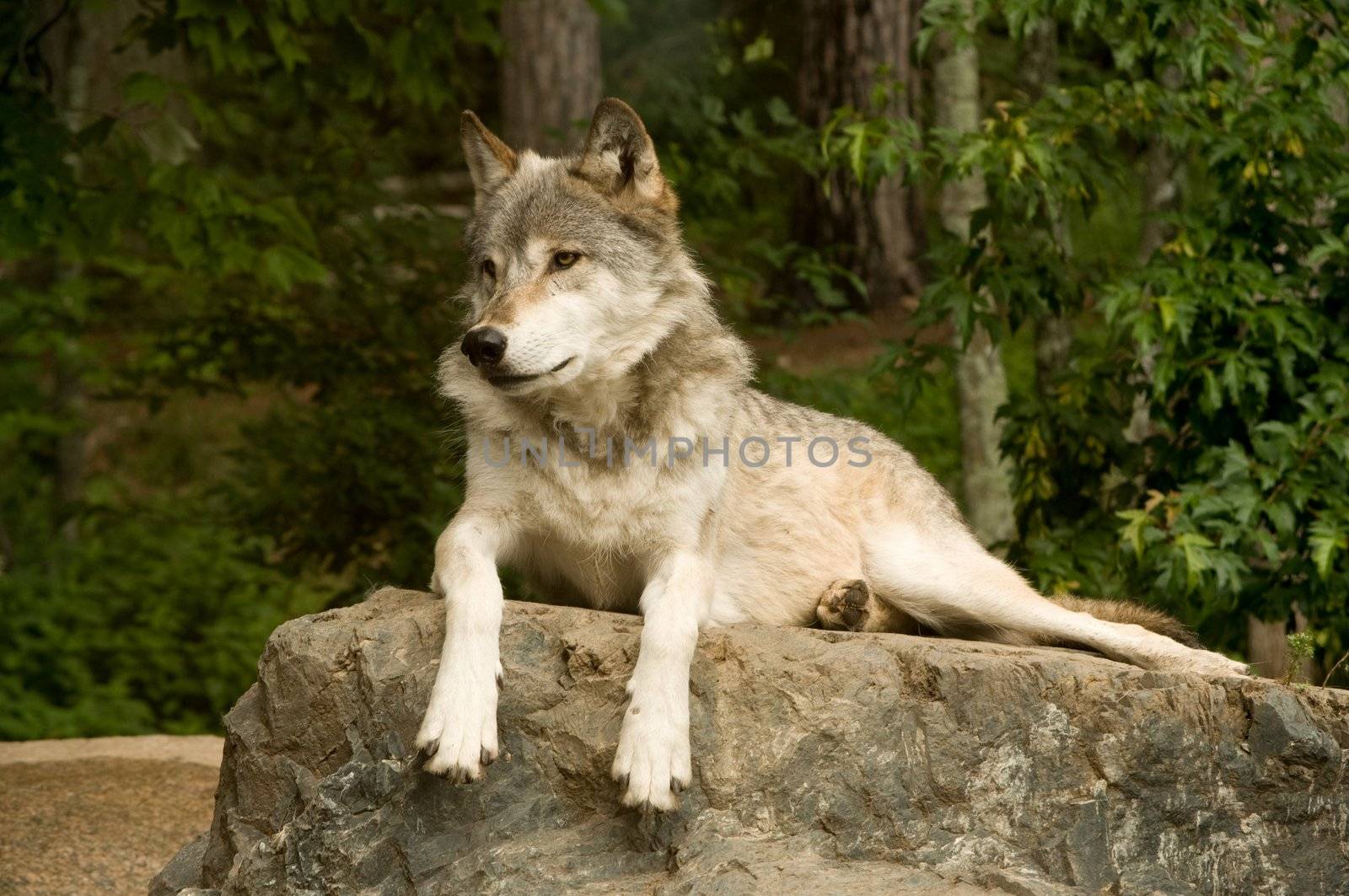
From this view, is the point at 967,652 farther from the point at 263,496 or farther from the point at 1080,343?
the point at 263,496

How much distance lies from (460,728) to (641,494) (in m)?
1.02

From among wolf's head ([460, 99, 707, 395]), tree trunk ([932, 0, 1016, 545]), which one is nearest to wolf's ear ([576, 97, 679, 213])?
wolf's head ([460, 99, 707, 395])

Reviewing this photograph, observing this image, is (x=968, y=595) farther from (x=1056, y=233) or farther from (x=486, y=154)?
(x=1056, y=233)

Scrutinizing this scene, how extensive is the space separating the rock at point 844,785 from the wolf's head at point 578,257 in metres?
0.89

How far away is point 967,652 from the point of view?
3793 millimetres

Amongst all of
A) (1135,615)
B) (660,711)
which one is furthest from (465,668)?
(1135,615)

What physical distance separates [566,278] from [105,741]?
4.45m

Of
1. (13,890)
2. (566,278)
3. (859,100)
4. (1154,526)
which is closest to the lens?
(566,278)

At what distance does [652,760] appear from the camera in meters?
3.44

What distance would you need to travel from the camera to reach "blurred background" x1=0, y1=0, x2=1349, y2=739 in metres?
5.42

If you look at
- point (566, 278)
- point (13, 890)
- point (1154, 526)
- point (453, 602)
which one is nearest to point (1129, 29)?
point (1154, 526)

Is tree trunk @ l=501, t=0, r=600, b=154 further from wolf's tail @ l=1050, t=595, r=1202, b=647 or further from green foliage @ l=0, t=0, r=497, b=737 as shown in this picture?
wolf's tail @ l=1050, t=595, r=1202, b=647

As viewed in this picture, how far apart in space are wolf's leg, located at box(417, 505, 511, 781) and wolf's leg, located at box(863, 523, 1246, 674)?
1548mm

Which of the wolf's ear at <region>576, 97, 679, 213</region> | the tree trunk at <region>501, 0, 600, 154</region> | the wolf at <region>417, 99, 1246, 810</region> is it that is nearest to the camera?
the wolf at <region>417, 99, 1246, 810</region>
